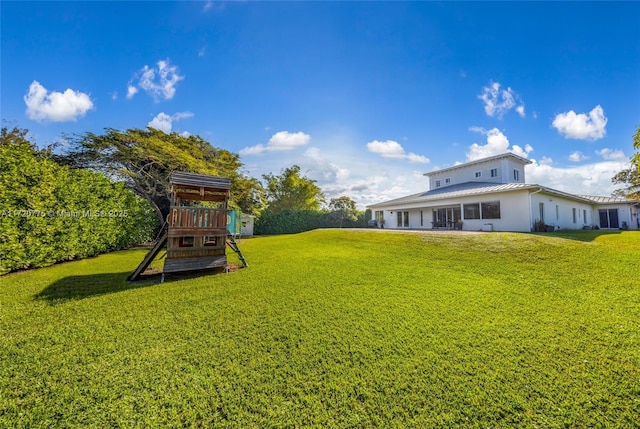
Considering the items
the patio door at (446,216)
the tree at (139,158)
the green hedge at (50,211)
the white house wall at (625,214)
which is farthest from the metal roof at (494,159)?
the green hedge at (50,211)

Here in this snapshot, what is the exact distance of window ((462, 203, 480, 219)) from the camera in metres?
17.1

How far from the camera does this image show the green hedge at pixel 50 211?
22.3ft

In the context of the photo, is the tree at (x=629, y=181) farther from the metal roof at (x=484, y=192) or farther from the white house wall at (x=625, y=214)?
the metal roof at (x=484, y=192)

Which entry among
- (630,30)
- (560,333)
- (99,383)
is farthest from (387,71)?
(99,383)

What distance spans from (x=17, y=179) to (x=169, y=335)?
7553 millimetres

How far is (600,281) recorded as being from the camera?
18.5 feet

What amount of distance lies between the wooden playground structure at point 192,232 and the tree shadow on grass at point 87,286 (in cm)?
40

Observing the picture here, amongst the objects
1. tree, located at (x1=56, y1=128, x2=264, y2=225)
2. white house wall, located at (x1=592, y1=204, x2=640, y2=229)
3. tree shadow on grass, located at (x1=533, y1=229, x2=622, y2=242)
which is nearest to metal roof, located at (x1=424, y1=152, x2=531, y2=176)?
white house wall, located at (x1=592, y1=204, x2=640, y2=229)

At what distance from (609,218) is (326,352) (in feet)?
104

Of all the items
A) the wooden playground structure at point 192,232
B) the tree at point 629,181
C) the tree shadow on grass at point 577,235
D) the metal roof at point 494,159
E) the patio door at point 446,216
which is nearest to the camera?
the wooden playground structure at point 192,232

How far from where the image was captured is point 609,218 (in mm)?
22125

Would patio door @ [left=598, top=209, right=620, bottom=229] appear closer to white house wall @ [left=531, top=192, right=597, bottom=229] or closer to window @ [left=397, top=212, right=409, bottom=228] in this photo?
white house wall @ [left=531, top=192, right=597, bottom=229]

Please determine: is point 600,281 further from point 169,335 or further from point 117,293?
point 117,293

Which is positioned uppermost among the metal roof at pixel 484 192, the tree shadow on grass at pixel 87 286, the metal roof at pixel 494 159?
the metal roof at pixel 494 159
